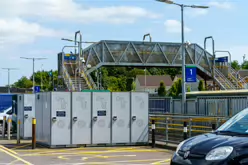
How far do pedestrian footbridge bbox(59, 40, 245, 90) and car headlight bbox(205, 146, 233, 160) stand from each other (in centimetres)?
3688

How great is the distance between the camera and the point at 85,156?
15.6 meters

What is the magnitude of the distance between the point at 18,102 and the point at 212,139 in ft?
60.7

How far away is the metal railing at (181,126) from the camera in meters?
17.5

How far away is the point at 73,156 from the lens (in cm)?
1556

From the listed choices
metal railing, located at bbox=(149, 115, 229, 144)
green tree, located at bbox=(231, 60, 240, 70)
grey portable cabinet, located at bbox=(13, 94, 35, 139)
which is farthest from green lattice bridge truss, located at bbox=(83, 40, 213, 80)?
green tree, located at bbox=(231, 60, 240, 70)

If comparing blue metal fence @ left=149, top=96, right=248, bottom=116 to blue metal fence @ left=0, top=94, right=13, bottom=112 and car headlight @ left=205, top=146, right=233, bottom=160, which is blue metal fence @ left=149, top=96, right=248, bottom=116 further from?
car headlight @ left=205, top=146, right=233, bottom=160

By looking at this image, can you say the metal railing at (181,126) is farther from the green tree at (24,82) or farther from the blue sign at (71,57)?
the green tree at (24,82)

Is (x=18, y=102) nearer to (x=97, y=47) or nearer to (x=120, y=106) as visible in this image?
(x=120, y=106)

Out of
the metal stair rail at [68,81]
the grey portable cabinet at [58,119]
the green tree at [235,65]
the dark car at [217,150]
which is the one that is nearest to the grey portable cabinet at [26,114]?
the grey portable cabinet at [58,119]

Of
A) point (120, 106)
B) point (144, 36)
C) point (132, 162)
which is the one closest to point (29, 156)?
point (132, 162)

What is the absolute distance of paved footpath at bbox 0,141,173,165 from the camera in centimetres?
1417

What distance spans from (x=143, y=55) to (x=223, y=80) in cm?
807

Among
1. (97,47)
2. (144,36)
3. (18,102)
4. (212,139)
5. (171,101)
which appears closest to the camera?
(212,139)

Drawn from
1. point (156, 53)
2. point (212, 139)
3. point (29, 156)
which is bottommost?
point (29, 156)
